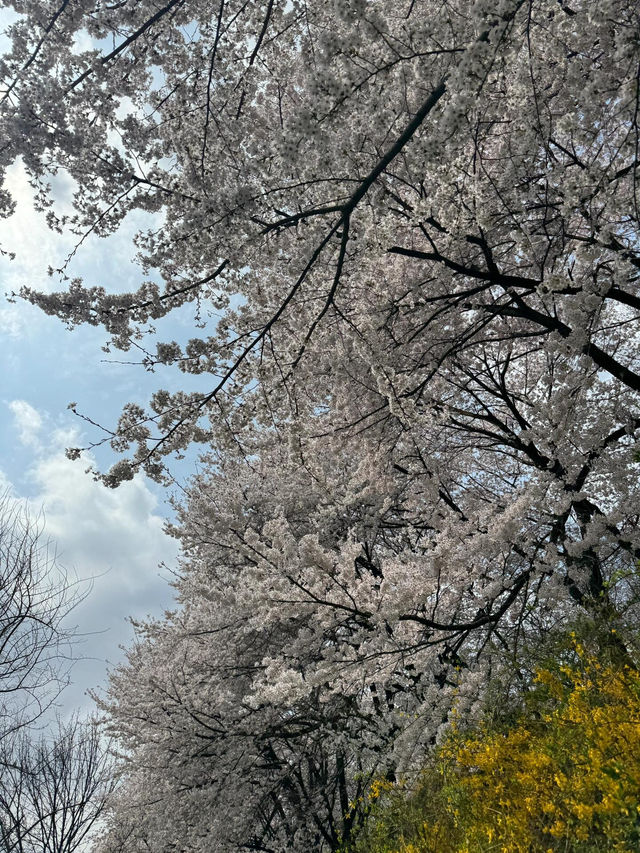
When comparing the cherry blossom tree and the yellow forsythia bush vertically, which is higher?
the cherry blossom tree

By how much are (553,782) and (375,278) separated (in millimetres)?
4606

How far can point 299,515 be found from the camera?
933cm

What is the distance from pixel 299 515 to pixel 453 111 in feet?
24.5

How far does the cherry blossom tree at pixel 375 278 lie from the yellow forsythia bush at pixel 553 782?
783 mm

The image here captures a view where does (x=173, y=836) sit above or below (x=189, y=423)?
below

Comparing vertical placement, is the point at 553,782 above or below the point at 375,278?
below

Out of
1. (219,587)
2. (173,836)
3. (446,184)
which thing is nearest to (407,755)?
(219,587)

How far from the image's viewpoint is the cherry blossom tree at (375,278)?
321 centimetres

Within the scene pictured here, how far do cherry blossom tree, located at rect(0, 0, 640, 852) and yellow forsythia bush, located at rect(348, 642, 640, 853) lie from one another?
0.78 metres

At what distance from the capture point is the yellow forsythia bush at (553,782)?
8.38 ft

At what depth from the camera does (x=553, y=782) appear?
10.1 feet

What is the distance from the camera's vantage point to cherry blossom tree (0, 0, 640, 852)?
126 inches

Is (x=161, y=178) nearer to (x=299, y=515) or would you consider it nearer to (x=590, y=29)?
(x=590, y=29)

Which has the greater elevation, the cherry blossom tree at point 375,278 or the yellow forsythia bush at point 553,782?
the cherry blossom tree at point 375,278
